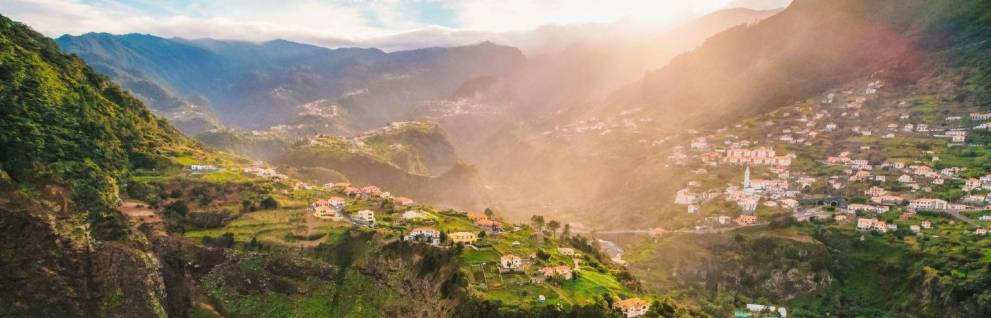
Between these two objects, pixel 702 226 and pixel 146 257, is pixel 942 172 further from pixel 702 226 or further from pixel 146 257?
pixel 146 257

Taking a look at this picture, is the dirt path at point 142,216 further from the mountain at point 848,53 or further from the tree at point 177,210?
the mountain at point 848,53

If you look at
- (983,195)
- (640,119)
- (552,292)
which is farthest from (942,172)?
(640,119)

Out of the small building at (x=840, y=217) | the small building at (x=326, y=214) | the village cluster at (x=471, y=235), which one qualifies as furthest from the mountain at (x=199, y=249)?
the small building at (x=840, y=217)

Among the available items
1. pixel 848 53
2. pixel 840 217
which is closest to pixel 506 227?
pixel 840 217

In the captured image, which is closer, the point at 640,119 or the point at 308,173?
the point at 308,173

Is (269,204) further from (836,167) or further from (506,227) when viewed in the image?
(836,167)

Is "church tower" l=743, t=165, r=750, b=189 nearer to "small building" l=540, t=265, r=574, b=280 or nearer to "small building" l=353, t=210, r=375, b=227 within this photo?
"small building" l=540, t=265, r=574, b=280

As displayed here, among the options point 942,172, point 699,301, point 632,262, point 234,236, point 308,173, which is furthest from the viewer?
point 308,173

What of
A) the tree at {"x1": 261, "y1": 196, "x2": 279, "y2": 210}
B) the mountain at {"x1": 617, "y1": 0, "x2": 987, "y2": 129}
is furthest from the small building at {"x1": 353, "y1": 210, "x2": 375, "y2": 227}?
the mountain at {"x1": 617, "y1": 0, "x2": 987, "y2": 129}
